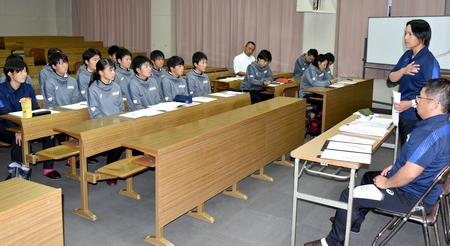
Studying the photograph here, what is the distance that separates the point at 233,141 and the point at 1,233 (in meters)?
1.94

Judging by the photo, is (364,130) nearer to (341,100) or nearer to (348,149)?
(348,149)

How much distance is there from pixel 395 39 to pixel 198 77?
12.8 ft

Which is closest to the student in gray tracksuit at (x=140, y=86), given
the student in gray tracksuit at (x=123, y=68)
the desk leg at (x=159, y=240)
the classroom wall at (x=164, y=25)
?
the student in gray tracksuit at (x=123, y=68)

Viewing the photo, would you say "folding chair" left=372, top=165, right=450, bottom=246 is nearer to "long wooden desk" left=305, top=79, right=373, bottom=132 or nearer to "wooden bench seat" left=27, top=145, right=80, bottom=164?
"wooden bench seat" left=27, top=145, right=80, bottom=164

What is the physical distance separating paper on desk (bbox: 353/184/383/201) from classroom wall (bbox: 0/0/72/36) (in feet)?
34.4

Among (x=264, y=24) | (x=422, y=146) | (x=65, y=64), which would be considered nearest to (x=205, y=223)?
(x=422, y=146)

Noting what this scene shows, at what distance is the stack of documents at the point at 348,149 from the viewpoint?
2.43 meters

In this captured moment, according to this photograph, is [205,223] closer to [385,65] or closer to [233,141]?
[233,141]

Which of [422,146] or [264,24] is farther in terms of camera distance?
[264,24]

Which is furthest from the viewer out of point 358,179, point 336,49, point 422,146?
point 336,49

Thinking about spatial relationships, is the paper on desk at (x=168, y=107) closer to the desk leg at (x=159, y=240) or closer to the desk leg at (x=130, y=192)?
the desk leg at (x=130, y=192)

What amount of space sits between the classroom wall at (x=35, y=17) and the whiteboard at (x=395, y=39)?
8091 mm

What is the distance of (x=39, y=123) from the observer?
11.5 feet

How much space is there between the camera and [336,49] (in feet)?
26.7
